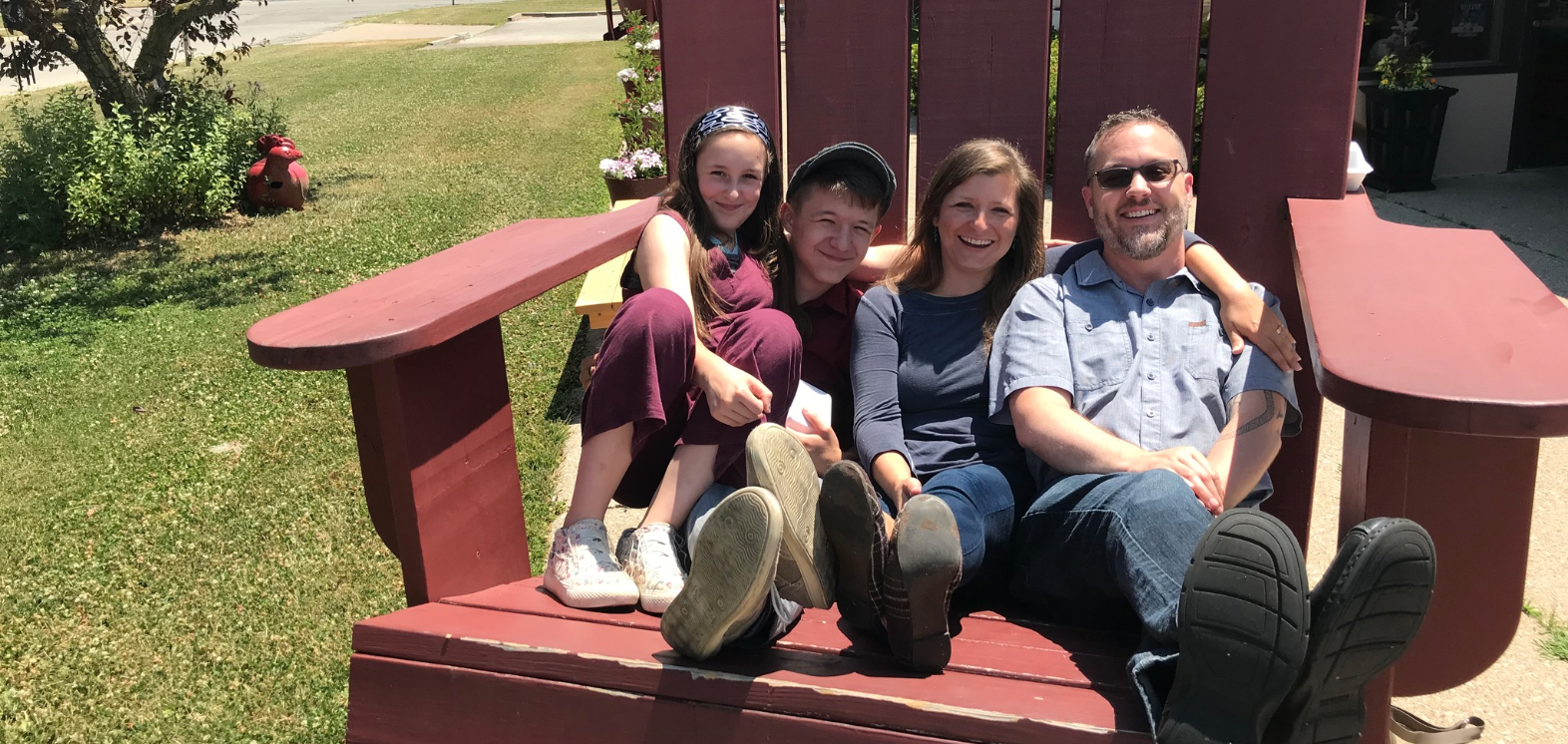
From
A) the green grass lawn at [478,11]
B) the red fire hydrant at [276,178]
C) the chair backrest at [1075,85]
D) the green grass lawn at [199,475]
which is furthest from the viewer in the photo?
the green grass lawn at [478,11]

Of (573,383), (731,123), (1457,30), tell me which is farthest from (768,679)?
(1457,30)

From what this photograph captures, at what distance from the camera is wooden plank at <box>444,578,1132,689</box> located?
1452 millimetres

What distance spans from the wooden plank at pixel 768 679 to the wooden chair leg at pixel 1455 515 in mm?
381

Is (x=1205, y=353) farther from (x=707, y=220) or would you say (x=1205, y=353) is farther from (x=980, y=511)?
(x=707, y=220)

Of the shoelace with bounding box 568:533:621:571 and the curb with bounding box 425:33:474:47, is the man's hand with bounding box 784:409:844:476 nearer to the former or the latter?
the shoelace with bounding box 568:533:621:571

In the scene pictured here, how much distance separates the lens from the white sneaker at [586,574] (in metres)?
1.71

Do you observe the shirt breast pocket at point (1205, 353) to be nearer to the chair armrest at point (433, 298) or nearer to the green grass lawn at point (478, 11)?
the chair armrest at point (433, 298)

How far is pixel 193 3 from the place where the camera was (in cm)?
700

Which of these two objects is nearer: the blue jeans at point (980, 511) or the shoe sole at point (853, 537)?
the shoe sole at point (853, 537)

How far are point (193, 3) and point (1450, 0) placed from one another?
8133 mm

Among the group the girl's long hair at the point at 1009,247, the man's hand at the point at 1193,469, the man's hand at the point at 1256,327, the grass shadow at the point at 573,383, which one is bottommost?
the grass shadow at the point at 573,383

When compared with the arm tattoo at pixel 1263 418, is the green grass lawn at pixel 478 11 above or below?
above

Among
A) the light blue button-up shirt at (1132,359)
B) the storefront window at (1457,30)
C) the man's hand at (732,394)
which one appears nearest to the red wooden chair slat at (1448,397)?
the light blue button-up shirt at (1132,359)

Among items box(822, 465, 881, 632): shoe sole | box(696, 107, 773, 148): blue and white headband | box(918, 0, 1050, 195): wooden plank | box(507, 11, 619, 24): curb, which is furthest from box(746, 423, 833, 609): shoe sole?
box(507, 11, 619, 24): curb
